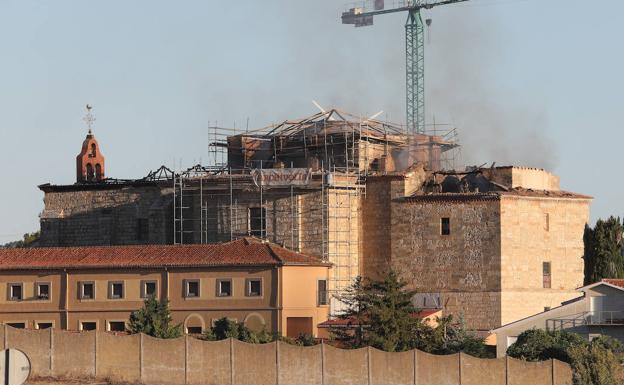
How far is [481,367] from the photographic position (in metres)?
50.3

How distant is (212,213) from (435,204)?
11104 millimetres

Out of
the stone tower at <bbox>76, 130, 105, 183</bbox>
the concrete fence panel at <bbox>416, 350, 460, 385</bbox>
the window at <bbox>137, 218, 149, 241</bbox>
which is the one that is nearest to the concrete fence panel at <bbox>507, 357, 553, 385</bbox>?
the concrete fence panel at <bbox>416, 350, 460, 385</bbox>

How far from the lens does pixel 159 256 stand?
227ft

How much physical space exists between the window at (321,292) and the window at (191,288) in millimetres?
5557

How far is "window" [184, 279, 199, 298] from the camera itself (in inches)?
2675

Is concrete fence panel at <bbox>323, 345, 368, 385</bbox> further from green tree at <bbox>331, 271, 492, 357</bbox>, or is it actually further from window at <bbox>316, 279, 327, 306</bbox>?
window at <bbox>316, 279, 327, 306</bbox>

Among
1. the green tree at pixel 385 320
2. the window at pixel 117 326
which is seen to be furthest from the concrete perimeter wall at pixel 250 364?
the window at pixel 117 326

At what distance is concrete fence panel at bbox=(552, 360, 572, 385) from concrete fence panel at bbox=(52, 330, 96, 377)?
16.4 meters

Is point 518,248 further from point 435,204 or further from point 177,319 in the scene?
point 177,319

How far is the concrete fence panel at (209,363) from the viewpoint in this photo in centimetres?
5197

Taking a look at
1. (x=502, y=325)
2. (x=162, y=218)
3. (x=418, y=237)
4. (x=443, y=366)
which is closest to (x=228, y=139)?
(x=162, y=218)

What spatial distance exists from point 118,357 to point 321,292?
55.8 ft

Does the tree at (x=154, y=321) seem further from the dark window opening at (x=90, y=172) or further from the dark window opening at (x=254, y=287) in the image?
the dark window opening at (x=90, y=172)

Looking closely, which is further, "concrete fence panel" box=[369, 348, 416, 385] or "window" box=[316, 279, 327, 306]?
"window" box=[316, 279, 327, 306]
